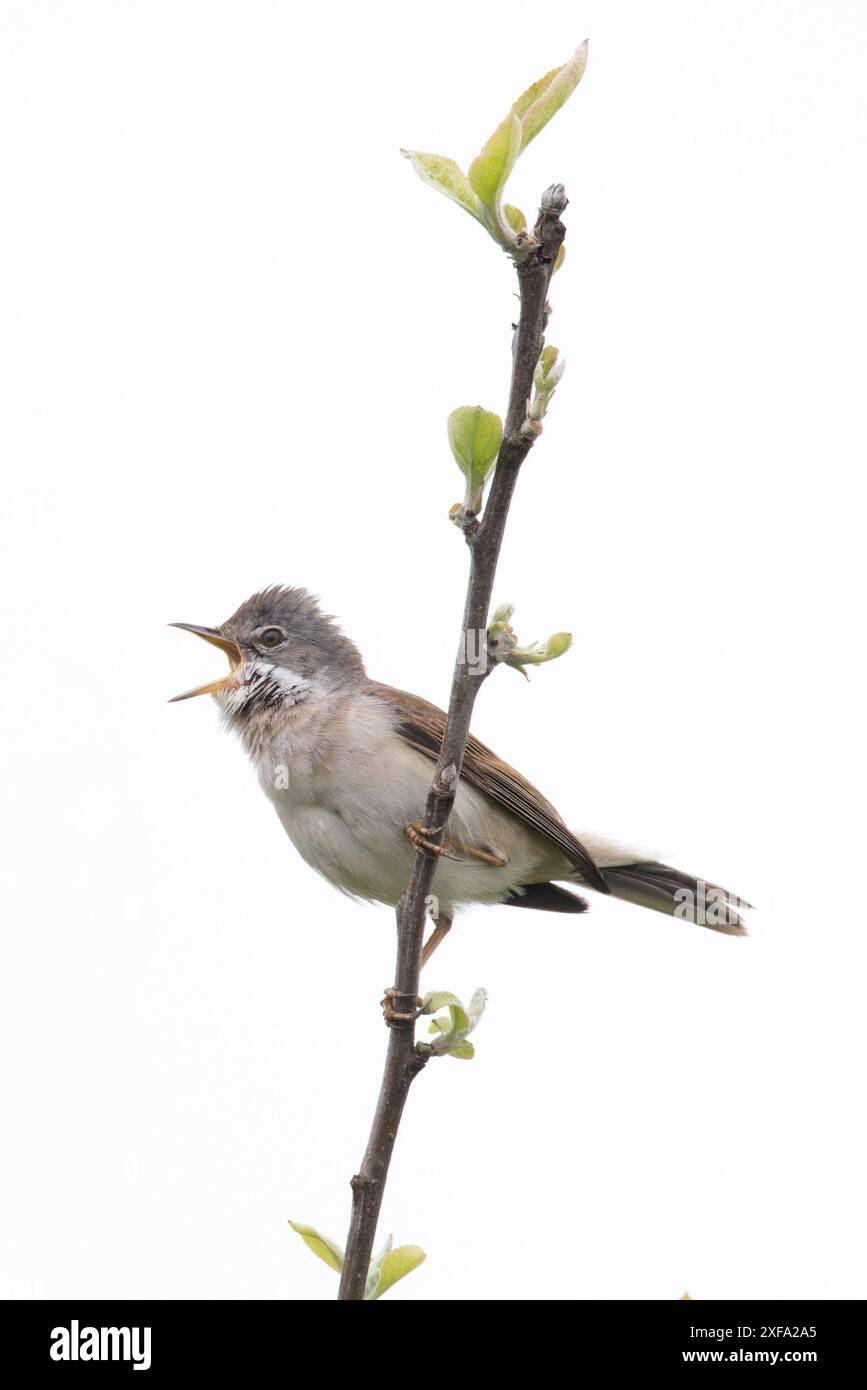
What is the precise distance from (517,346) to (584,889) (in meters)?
4.50

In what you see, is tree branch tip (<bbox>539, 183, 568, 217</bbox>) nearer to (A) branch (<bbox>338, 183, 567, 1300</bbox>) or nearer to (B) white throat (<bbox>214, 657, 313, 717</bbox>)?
(A) branch (<bbox>338, 183, 567, 1300</bbox>)

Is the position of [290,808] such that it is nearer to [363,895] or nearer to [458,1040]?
[363,895]

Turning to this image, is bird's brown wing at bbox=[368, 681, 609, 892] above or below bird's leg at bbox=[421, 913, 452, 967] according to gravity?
above

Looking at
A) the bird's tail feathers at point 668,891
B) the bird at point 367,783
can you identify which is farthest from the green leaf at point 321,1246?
the bird's tail feathers at point 668,891

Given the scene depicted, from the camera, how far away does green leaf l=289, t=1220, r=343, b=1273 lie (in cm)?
360

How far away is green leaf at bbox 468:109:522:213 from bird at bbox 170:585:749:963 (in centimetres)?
314

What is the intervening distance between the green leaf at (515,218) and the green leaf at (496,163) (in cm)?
6

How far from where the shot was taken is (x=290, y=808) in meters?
6.19

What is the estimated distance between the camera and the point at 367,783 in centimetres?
582

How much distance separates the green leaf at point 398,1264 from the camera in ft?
11.3

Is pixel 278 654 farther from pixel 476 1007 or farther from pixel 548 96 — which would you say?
pixel 548 96

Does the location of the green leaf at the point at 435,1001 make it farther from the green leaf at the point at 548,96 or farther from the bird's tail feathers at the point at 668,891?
the bird's tail feathers at the point at 668,891

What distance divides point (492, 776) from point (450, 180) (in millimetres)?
3555

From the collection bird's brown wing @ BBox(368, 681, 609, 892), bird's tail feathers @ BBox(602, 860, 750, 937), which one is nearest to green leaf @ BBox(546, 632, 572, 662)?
bird's brown wing @ BBox(368, 681, 609, 892)
